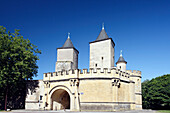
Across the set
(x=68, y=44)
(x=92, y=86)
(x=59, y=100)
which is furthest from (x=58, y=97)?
(x=68, y=44)

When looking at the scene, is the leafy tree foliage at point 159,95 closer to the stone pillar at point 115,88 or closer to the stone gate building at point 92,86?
the stone gate building at point 92,86

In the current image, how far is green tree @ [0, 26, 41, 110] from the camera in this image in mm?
26766

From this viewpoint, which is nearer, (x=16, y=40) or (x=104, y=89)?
(x=104, y=89)

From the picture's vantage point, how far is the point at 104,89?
2425 centimetres

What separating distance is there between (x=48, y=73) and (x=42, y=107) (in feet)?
17.3

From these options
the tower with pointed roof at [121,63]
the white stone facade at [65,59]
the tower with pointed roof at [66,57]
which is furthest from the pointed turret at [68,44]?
the tower with pointed roof at [121,63]

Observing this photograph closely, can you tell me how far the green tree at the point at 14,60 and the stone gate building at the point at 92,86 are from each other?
280 centimetres

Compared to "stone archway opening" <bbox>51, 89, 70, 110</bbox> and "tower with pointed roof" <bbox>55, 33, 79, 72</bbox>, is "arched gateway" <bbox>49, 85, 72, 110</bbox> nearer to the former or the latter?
"stone archway opening" <bbox>51, 89, 70, 110</bbox>

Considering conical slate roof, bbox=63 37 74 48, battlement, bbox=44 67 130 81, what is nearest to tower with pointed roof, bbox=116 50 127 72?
battlement, bbox=44 67 130 81

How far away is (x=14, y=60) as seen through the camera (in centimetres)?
2758

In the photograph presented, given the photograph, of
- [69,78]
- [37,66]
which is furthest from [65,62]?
[69,78]

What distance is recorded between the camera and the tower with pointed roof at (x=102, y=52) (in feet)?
99.1

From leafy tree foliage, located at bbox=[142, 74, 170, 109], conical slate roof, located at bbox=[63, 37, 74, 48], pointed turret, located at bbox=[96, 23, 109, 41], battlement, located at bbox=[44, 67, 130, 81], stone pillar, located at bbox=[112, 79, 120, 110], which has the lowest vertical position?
leafy tree foliage, located at bbox=[142, 74, 170, 109]

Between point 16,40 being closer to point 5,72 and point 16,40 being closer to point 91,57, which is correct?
point 5,72
